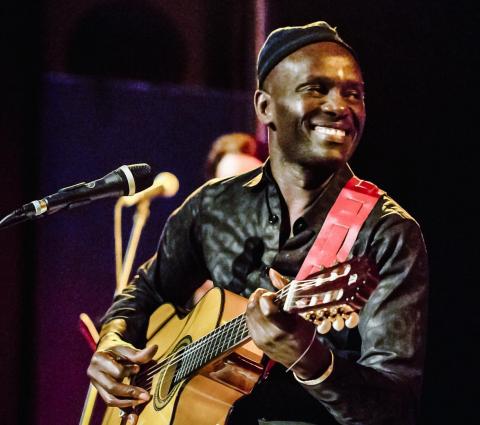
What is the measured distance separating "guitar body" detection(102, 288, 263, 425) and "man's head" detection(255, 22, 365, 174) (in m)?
0.64

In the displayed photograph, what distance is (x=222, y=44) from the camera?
17.6ft

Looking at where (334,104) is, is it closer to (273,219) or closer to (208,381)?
(273,219)

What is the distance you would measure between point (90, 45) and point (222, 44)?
96 centimetres

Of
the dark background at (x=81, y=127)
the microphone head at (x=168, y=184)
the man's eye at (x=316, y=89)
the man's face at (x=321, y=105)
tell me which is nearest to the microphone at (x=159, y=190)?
the microphone head at (x=168, y=184)

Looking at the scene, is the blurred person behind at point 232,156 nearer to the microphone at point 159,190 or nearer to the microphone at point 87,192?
the microphone at point 159,190

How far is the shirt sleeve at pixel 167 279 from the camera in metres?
3.54

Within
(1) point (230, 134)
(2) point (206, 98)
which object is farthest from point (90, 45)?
(1) point (230, 134)

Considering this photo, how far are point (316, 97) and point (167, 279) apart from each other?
3.97ft

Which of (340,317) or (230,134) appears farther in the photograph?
(230,134)

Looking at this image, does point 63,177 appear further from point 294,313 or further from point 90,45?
point 294,313

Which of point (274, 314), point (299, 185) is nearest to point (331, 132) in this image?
point (299, 185)

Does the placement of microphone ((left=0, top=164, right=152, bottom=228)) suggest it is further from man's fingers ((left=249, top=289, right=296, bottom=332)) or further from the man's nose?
man's fingers ((left=249, top=289, right=296, bottom=332))

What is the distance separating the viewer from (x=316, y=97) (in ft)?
9.65

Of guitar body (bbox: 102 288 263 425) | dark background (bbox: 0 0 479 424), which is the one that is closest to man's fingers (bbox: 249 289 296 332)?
guitar body (bbox: 102 288 263 425)
